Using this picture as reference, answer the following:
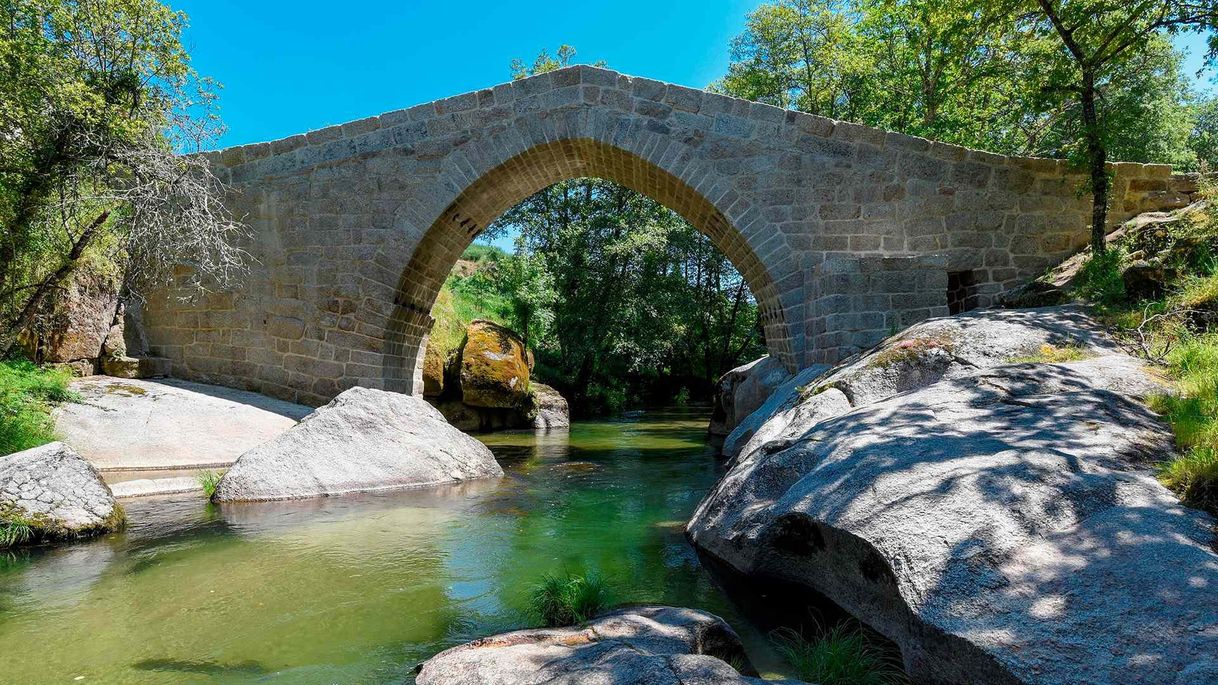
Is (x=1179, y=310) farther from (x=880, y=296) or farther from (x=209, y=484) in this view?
(x=209, y=484)

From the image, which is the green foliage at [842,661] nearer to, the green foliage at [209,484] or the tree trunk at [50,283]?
the green foliage at [209,484]

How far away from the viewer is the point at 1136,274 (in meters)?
5.63

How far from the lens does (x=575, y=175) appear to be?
10.3 meters

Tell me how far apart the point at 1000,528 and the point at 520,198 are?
29.7ft

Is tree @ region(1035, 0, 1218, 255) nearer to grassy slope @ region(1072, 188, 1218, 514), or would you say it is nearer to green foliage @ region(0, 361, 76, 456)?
grassy slope @ region(1072, 188, 1218, 514)

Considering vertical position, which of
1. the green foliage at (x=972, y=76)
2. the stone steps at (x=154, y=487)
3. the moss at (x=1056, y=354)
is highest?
the green foliage at (x=972, y=76)

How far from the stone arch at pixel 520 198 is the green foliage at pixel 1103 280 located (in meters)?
3.18

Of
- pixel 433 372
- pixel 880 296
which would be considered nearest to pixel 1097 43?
pixel 880 296

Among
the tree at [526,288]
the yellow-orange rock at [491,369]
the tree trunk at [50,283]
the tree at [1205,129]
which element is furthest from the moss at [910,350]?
the tree at [1205,129]

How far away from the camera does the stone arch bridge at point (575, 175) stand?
28.0 feet

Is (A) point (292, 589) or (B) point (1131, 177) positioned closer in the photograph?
(A) point (292, 589)

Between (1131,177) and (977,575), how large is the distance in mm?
8879

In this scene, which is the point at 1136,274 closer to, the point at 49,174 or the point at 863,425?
the point at 863,425

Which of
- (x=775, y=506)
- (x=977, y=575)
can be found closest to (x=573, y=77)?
(x=775, y=506)
